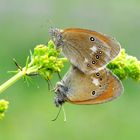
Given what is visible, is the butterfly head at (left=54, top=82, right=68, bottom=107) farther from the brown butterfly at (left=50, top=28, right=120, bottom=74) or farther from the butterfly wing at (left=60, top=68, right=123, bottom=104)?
the brown butterfly at (left=50, top=28, right=120, bottom=74)

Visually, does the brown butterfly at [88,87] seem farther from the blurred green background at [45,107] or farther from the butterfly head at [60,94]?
the blurred green background at [45,107]

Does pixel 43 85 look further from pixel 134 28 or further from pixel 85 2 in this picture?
pixel 85 2

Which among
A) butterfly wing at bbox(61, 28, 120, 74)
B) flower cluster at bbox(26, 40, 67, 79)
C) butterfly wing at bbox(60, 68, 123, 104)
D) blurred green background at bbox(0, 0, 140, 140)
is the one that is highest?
blurred green background at bbox(0, 0, 140, 140)

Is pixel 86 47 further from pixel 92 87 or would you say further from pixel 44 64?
pixel 44 64

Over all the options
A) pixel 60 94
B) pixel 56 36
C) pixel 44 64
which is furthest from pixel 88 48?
pixel 44 64

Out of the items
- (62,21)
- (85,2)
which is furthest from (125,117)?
(85,2)

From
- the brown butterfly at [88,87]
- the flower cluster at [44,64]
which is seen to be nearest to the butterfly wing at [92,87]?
the brown butterfly at [88,87]

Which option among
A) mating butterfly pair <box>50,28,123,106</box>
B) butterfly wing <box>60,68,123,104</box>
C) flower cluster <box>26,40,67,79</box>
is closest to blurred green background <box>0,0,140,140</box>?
mating butterfly pair <box>50,28,123,106</box>
